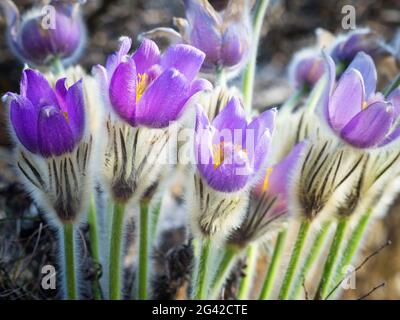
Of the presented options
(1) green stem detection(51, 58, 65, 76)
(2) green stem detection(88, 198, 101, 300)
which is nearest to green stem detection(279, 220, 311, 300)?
(2) green stem detection(88, 198, 101, 300)

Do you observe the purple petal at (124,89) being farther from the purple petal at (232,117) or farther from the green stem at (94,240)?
the green stem at (94,240)

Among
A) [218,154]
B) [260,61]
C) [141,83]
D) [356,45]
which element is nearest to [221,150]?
[218,154]

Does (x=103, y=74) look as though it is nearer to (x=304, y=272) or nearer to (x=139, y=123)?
(x=139, y=123)

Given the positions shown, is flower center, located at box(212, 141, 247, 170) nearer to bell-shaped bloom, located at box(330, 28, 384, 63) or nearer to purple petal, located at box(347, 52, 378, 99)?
purple petal, located at box(347, 52, 378, 99)

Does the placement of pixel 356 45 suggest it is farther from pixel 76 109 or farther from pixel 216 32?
pixel 76 109

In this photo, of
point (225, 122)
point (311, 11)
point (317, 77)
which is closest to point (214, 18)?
point (225, 122)
